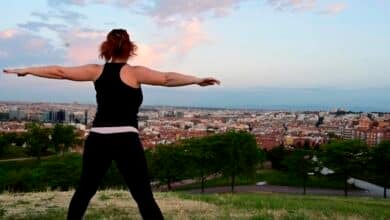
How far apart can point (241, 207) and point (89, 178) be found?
512cm

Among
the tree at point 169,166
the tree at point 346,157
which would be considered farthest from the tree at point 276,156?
the tree at point 169,166

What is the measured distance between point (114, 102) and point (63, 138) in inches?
3044

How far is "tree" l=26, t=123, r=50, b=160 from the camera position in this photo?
7650 centimetres

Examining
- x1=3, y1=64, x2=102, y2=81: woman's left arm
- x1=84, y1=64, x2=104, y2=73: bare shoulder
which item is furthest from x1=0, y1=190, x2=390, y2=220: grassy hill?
x1=84, y1=64, x2=104, y2=73: bare shoulder

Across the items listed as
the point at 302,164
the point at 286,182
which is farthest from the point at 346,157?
the point at 286,182

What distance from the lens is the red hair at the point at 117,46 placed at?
5.37 m

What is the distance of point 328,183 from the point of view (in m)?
62.3

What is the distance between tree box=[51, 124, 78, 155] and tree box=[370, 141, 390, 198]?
42.1m

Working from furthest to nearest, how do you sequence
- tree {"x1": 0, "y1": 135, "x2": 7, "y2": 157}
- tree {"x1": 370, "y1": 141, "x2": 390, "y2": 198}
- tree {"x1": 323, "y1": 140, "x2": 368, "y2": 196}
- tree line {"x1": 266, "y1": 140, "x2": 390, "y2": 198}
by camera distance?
tree {"x1": 0, "y1": 135, "x2": 7, "y2": 157}, tree {"x1": 323, "y1": 140, "x2": 368, "y2": 196}, tree line {"x1": 266, "y1": 140, "x2": 390, "y2": 198}, tree {"x1": 370, "y1": 141, "x2": 390, "y2": 198}

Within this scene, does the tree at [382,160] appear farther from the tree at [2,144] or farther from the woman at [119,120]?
the woman at [119,120]

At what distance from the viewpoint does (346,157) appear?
5572 cm

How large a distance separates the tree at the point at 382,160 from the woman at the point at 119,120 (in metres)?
51.6

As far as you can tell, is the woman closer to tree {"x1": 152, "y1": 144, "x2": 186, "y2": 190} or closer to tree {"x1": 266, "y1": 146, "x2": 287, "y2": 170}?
tree {"x1": 152, "y1": 144, "x2": 186, "y2": 190}

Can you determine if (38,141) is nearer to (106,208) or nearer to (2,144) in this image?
(2,144)
